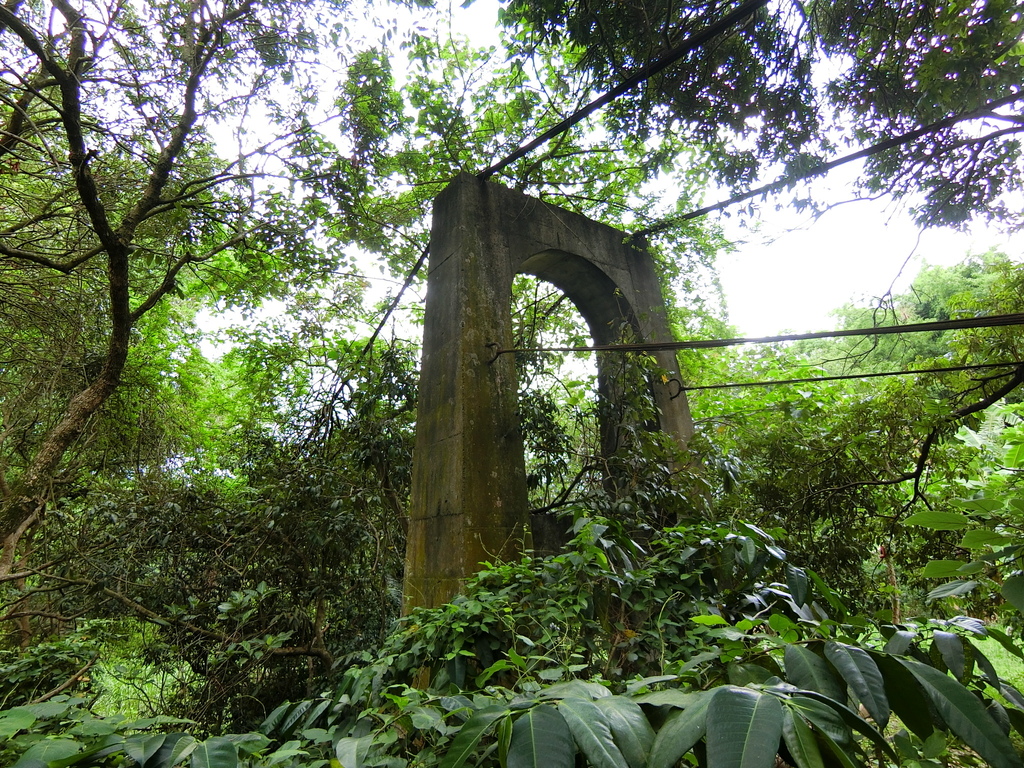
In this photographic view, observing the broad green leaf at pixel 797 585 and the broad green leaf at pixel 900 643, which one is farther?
the broad green leaf at pixel 797 585

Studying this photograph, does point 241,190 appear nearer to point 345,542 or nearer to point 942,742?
point 345,542

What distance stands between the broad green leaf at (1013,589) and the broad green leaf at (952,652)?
21 cm

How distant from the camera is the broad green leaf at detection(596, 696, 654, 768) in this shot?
73cm

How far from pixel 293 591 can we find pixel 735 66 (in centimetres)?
520

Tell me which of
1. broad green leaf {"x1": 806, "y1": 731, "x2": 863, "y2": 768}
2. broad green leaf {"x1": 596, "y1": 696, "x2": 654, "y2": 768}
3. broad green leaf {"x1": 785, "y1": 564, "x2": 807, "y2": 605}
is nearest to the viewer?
broad green leaf {"x1": 806, "y1": 731, "x2": 863, "y2": 768}

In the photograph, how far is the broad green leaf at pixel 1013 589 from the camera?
1.00 meters

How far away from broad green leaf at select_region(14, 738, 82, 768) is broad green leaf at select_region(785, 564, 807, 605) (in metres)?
1.66

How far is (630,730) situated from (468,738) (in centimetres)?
25

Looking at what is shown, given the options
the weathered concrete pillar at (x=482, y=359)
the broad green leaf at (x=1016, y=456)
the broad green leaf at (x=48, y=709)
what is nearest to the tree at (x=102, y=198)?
the weathered concrete pillar at (x=482, y=359)

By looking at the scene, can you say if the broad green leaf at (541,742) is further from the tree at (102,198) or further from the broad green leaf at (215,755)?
the tree at (102,198)

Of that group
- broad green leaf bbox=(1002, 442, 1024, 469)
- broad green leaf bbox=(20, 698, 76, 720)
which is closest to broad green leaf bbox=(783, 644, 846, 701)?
broad green leaf bbox=(20, 698, 76, 720)

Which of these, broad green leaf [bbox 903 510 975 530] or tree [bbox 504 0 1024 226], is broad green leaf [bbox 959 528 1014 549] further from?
tree [bbox 504 0 1024 226]

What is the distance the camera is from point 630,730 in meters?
0.75

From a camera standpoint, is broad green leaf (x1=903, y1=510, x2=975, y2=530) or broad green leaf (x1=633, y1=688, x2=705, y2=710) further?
broad green leaf (x1=903, y1=510, x2=975, y2=530)
